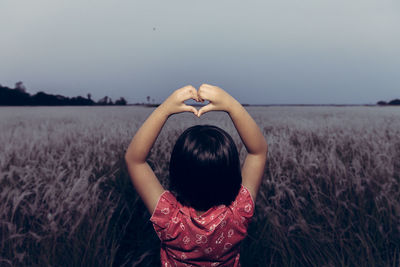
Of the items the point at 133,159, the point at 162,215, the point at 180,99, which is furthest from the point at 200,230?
the point at 180,99

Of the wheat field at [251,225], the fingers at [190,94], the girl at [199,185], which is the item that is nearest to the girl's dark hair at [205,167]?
the girl at [199,185]

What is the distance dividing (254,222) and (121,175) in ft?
3.68

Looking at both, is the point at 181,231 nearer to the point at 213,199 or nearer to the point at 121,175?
the point at 213,199

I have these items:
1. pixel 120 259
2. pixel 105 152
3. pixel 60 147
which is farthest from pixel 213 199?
pixel 60 147

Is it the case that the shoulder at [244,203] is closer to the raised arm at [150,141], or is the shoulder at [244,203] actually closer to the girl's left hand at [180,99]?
the raised arm at [150,141]

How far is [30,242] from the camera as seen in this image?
1.67 metres

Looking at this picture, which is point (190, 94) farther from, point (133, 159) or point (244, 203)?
point (244, 203)

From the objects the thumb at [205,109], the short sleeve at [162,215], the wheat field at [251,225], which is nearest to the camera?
the thumb at [205,109]

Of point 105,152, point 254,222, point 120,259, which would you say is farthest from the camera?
point 105,152

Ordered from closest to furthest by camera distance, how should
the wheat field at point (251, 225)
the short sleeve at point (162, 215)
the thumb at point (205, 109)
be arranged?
1. the thumb at point (205, 109)
2. the short sleeve at point (162, 215)
3. the wheat field at point (251, 225)

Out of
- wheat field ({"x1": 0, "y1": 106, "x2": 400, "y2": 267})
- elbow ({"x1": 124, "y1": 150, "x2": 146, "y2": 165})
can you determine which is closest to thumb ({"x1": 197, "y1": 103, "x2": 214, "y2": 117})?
elbow ({"x1": 124, "y1": 150, "x2": 146, "y2": 165})

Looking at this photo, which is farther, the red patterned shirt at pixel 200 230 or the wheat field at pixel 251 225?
the wheat field at pixel 251 225

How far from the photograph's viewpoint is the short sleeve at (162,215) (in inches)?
44.7

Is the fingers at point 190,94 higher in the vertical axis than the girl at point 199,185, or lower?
higher
